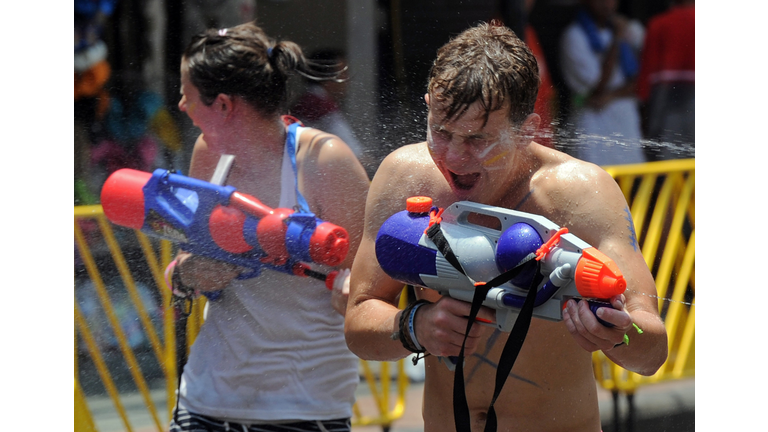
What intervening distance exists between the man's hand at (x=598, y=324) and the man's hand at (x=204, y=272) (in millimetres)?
1110

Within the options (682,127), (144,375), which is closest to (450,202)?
(144,375)

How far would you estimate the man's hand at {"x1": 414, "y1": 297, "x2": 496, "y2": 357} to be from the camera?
1.49 m

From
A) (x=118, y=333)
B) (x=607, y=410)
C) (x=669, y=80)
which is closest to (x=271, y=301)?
(x=118, y=333)

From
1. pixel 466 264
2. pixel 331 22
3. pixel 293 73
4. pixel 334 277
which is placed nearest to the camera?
pixel 466 264

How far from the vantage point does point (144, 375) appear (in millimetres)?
2885

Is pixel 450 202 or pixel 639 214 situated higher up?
pixel 450 202

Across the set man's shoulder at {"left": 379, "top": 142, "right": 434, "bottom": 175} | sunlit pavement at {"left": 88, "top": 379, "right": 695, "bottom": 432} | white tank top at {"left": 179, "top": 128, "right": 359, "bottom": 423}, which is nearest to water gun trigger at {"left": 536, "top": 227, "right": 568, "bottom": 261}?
man's shoulder at {"left": 379, "top": 142, "right": 434, "bottom": 175}

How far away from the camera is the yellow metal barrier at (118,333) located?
2.72 meters

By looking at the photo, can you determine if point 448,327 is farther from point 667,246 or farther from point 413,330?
point 667,246

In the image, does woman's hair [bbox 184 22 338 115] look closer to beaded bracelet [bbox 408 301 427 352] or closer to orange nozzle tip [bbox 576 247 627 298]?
beaded bracelet [bbox 408 301 427 352]

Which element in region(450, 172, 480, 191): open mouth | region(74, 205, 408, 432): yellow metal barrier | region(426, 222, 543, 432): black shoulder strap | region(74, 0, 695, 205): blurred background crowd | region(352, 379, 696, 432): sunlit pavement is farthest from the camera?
region(352, 379, 696, 432): sunlit pavement

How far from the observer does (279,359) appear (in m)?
2.10

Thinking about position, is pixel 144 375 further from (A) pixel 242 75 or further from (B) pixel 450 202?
(B) pixel 450 202

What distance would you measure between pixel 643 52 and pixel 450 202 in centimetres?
286
